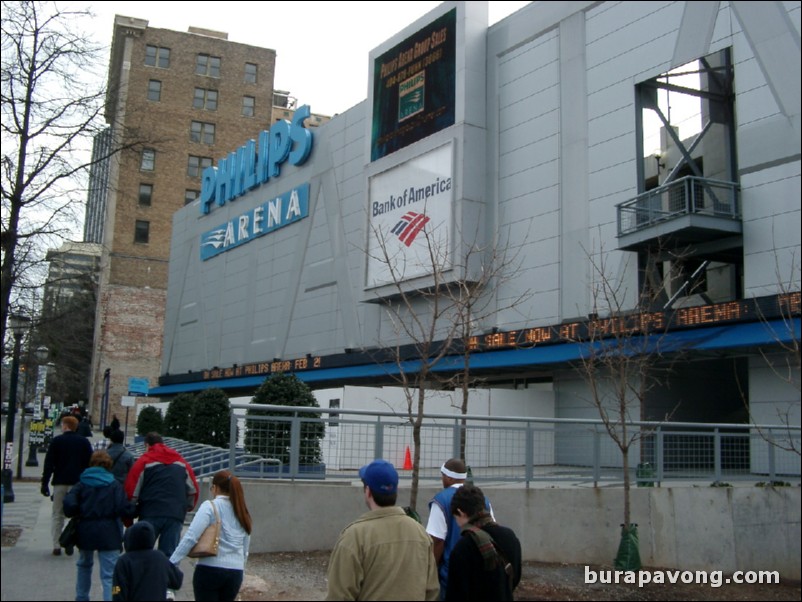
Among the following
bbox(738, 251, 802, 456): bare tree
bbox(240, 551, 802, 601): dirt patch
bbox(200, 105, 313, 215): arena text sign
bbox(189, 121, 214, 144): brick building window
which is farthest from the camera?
bbox(189, 121, 214, 144): brick building window

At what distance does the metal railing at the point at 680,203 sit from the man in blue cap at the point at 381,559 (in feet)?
51.6

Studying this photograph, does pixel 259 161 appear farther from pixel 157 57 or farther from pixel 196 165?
pixel 157 57

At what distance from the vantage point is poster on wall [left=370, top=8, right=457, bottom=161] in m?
27.0

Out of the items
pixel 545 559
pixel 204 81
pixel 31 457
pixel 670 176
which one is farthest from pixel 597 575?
pixel 204 81

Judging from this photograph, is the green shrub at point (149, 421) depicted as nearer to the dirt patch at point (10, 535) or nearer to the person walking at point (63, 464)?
the dirt patch at point (10, 535)

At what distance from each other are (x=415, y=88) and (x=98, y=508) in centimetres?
2299

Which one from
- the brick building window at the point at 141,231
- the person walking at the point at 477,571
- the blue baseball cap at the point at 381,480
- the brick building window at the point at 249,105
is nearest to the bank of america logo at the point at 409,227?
the person walking at the point at 477,571

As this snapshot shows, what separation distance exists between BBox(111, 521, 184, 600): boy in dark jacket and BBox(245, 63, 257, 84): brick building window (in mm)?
69889

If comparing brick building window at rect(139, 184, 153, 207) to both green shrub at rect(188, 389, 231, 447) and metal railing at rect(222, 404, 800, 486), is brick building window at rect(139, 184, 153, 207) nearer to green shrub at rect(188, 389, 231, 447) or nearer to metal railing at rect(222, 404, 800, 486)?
green shrub at rect(188, 389, 231, 447)

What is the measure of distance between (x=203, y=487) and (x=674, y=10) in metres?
14.5

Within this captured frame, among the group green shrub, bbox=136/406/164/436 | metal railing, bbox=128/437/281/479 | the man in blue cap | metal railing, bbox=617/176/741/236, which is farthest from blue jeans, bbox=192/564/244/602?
green shrub, bbox=136/406/164/436

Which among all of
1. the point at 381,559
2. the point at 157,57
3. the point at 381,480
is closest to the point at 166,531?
the point at 381,480

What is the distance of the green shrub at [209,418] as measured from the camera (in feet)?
78.1

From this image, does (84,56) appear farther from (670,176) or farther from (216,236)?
(216,236)
